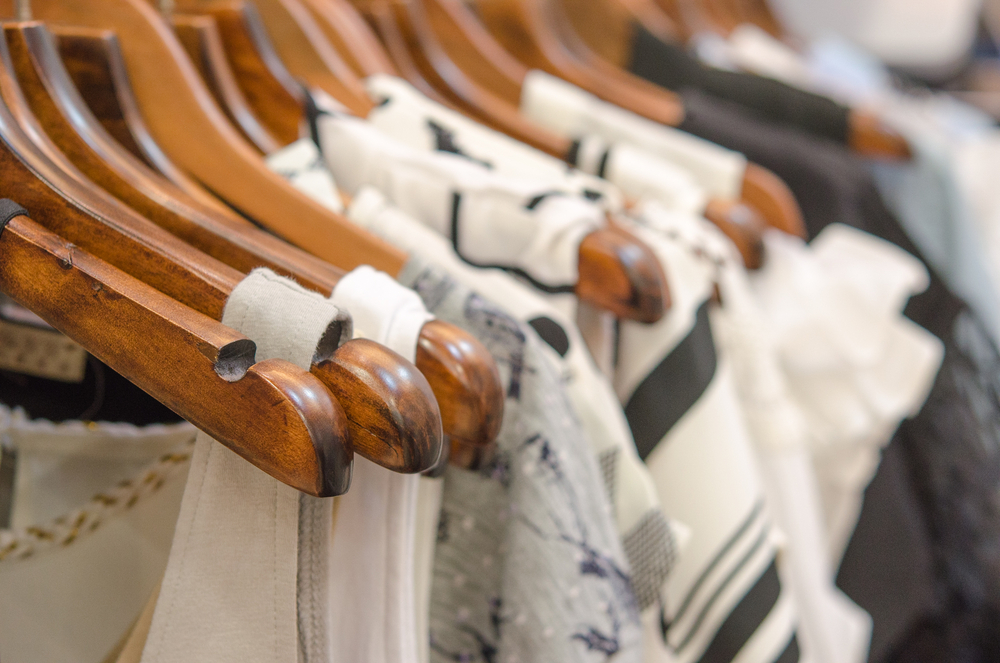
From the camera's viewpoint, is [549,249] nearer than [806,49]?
Yes

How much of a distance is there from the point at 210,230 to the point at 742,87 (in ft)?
2.10

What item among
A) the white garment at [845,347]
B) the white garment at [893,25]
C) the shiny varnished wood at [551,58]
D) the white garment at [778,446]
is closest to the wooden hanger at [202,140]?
the white garment at [778,446]

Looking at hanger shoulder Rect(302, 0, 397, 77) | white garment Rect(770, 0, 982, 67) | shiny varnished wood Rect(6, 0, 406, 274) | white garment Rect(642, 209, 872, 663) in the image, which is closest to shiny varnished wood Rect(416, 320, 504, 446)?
shiny varnished wood Rect(6, 0, 406, 274)

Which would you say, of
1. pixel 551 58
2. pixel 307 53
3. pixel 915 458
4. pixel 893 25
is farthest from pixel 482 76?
pixel 893 25

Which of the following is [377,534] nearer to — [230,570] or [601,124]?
[230,570]

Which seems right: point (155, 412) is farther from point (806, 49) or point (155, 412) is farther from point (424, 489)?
point (806, 49)

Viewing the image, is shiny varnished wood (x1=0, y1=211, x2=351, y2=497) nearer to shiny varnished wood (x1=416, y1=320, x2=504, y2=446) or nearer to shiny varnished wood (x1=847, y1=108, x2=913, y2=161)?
shiny varnished wood (x1=416, y1=320, x2=504, y2=446)

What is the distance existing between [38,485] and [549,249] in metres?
0.29

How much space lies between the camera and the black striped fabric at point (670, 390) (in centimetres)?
42

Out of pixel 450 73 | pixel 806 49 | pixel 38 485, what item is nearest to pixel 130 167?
pixel 38 485

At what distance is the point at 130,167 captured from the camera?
0.99ft

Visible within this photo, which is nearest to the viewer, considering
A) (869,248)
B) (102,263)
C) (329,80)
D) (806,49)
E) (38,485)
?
(102,263)

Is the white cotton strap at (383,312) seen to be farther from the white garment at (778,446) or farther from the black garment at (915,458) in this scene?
the black garment at (915,458)

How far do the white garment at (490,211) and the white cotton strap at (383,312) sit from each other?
0.13 metres
